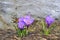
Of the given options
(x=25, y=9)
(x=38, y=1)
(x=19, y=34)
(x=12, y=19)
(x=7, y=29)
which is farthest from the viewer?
(x=38, y=1)

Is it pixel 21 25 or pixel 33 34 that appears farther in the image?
pixel 33 34

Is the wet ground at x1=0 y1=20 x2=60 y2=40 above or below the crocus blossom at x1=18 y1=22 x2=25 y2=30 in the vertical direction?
below

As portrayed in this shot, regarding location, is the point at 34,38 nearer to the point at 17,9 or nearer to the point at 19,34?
the point at 19,34

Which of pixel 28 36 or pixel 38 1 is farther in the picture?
pixel 38 1

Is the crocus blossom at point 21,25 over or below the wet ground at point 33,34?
over

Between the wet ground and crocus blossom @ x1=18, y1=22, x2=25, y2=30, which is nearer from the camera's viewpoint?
crocus blossom @ x1=18, y1=22, x2=25, y2=30

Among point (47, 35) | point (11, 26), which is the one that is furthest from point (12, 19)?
point (47, 35)

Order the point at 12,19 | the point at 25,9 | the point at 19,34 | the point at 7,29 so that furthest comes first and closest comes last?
the point at 25,9 → the point at 12,19 → the point at 7,29 → the point at 19,34

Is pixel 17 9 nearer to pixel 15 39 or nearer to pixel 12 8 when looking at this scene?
pixel 12 8

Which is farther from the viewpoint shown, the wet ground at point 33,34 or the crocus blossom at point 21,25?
the wet ground at point 33,34

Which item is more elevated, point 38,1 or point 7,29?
point 38,1

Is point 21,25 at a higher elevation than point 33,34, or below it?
higher
